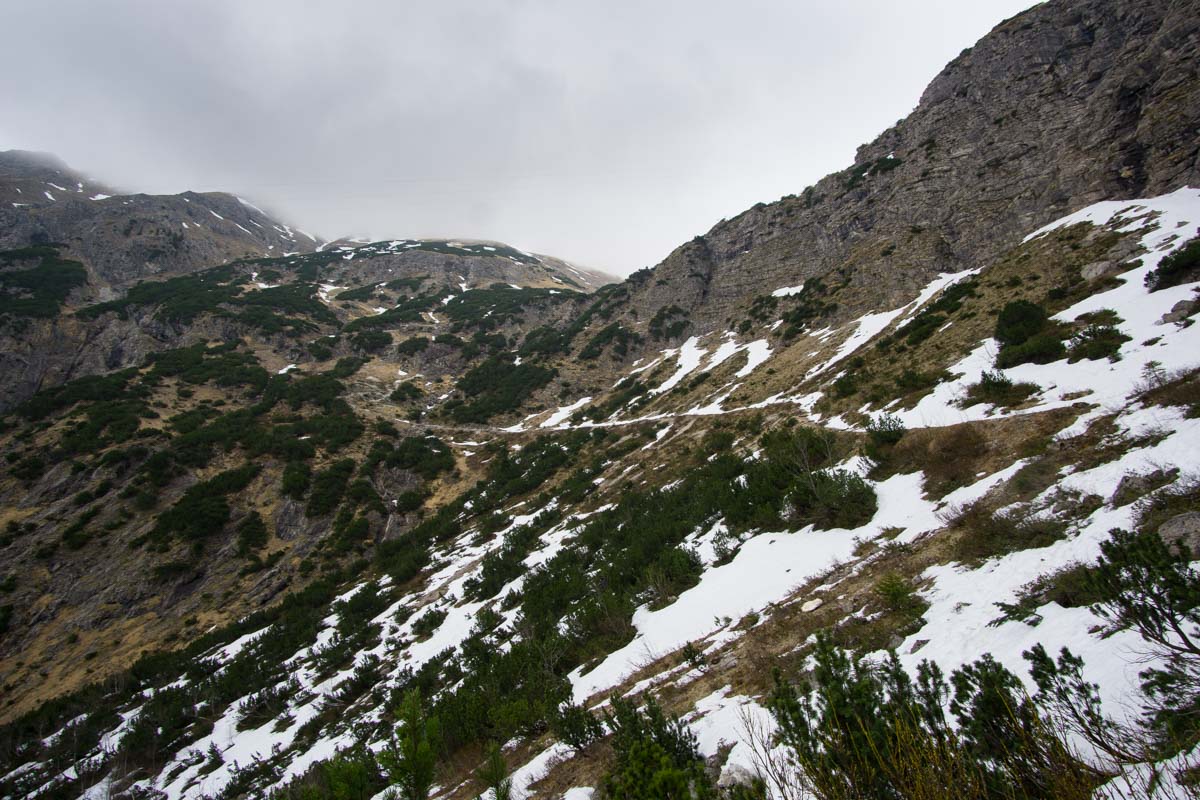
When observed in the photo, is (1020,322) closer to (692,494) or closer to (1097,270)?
(1097,270)

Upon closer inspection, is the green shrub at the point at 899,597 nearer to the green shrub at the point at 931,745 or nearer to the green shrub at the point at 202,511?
the green shrub at the point at 931,745

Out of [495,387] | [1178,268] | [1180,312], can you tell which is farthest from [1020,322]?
[495,387]

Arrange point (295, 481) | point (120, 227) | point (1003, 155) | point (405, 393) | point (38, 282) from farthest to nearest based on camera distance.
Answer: point (120, 227), point (38, 282), point (405, 393), point (295, 481), point (1003, 155)

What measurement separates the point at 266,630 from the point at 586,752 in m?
23.5

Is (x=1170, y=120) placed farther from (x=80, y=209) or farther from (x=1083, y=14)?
(x=80, y=209)

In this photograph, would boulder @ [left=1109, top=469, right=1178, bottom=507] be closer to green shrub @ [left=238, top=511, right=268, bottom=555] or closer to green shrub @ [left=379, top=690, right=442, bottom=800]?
green shrub @ [left=379, top=690, right=442, bottom=800]

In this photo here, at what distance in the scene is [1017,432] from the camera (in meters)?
8.84

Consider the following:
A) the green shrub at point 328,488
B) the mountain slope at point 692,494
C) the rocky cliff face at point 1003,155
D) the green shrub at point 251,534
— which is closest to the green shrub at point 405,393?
the mountain slope at point 692,494

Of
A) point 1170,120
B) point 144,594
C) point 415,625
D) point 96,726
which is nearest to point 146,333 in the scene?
point 144,594

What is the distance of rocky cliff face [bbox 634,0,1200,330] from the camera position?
20.3 meters

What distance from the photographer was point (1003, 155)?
3111 centimetres

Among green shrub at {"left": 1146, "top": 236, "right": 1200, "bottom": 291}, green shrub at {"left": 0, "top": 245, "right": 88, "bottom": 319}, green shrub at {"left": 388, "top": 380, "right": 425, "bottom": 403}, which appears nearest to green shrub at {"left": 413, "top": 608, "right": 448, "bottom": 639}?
green shrub at {"left": 1146, "top": 236, "right": 1200, "bottom": 291}

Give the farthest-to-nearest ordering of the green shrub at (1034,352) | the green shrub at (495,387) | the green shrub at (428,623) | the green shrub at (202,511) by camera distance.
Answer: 1. the green shrub at (495,387)
2. the green shrub at (202,511)
3. the green shrub at (428,623)
4. the green shrub at (1034,352)

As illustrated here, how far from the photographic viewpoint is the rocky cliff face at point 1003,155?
20.3 meters
